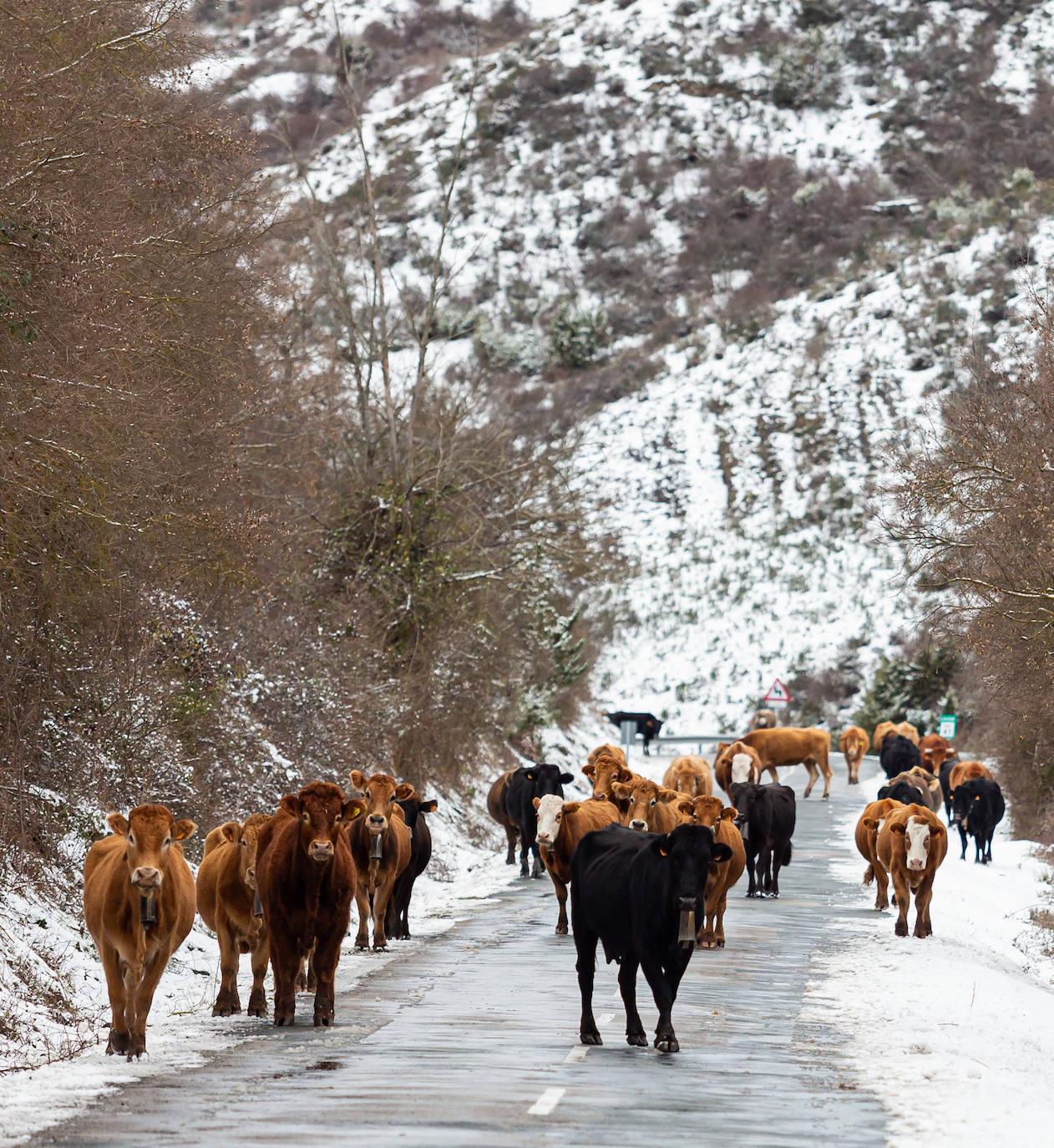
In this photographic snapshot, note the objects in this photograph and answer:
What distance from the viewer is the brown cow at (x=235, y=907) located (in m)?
13.3

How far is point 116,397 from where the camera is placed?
48.3ft

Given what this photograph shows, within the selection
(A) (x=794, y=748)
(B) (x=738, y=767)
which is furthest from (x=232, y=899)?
(A) (x=794, y=748)

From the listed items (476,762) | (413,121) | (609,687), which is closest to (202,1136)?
(476,762)

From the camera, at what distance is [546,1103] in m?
9.61

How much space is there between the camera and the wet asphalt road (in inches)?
349

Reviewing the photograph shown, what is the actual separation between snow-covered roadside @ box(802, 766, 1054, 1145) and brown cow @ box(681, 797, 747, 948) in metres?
1.11

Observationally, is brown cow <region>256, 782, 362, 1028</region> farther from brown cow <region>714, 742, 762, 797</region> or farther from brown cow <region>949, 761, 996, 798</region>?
brown cow <region>949, 761, 996, 798</region>

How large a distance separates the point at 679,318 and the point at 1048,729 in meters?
88.6

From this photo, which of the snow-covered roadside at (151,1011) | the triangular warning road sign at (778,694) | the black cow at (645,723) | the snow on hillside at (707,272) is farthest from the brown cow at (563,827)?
the black cow at (645,723)

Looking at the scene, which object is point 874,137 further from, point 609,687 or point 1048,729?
point 1048,729

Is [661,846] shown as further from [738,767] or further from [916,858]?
[738,767]

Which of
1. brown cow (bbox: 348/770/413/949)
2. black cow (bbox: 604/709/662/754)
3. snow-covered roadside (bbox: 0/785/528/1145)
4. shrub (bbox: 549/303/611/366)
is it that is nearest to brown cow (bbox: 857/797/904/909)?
snow-covered roadside (bbox: 0/785/528/1145)

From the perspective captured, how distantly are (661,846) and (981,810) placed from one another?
73.0 feet

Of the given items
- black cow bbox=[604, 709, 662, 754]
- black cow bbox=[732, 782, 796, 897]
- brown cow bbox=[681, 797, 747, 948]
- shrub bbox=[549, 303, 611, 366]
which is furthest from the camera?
shrub bbox=[549, 303, 611, 366]
